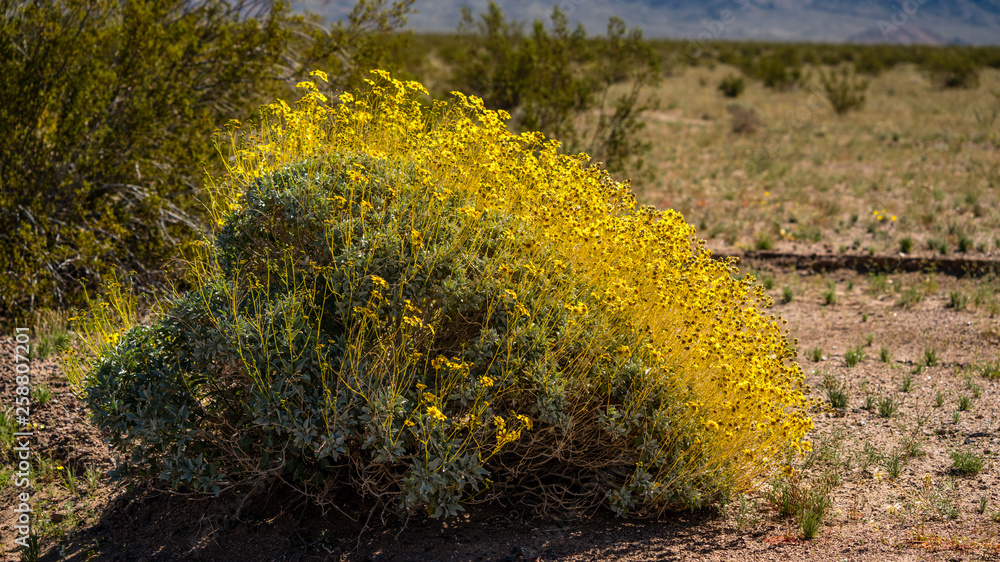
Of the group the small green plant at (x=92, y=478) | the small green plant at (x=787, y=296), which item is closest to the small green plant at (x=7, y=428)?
the small green plant at (x=92, y=478)

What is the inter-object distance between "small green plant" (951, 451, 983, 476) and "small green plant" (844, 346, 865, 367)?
4.76 feet

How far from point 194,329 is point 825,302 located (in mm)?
5585

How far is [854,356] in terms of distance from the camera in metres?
5.13

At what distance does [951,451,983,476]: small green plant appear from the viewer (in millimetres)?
3605

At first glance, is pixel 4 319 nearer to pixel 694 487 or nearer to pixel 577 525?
pixel 577 525

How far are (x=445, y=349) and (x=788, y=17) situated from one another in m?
183

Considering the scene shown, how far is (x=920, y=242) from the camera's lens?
7910mm

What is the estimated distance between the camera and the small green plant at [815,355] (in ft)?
17.3

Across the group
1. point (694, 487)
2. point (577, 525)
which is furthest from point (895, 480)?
point (577, 525)

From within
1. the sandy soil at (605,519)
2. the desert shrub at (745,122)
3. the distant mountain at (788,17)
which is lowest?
the sandy soil at (605,519)

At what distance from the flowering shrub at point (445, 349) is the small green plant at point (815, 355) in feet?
7.44

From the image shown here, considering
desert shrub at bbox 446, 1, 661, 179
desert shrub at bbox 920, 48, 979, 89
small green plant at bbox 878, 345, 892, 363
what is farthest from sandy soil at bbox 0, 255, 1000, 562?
desert shrub at bbox 920, 48, 979, 89

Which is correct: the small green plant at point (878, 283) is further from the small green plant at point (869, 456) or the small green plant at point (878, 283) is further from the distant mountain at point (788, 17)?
the distant mountain at point (788, 17)

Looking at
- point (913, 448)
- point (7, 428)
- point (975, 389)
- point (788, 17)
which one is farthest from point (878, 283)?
point (788, 17)
